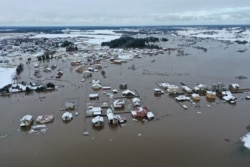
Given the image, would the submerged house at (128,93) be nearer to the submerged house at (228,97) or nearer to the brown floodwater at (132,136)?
the brown floodwater at (132,136)

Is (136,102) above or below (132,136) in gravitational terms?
above

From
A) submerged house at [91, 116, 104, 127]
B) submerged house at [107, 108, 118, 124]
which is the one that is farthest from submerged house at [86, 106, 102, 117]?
submerged house at [91, 116, 104, 127]

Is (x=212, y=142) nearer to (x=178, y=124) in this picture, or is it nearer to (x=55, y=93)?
(x=178, y=124)

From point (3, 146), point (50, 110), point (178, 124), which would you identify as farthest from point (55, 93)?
point (178, 124)

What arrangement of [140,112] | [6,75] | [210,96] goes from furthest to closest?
[6,75] → [210,96] → [140,112]

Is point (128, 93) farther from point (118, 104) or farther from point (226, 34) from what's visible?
point (226, 34)

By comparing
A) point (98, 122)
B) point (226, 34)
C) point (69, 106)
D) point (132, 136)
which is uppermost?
point (226, 34)

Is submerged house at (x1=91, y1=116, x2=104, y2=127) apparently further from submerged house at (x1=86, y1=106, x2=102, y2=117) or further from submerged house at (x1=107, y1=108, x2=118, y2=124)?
submerged house at (x1=86, y1=106, x2=102, y2=117)

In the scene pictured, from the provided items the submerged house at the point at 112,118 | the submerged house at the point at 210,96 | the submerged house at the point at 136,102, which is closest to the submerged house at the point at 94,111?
the submerged house at the point at 112,118

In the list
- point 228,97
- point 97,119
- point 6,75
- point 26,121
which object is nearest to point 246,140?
point 228,97
